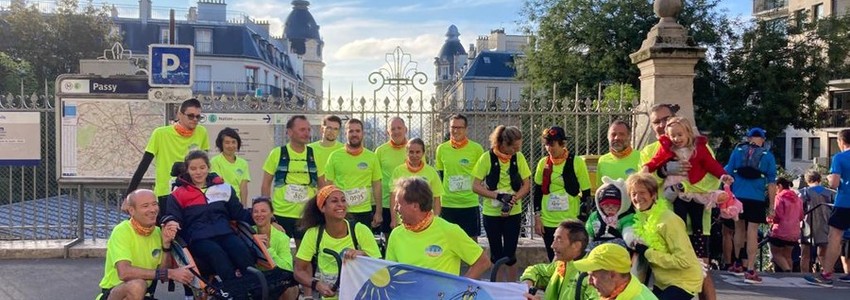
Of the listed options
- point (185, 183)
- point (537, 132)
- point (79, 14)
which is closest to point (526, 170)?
point (185, 183)

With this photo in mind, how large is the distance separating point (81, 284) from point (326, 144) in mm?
2803

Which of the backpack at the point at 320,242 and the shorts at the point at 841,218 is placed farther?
the shorts at the point at 841,218

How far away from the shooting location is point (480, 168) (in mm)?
6969

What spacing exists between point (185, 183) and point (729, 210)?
4248mm

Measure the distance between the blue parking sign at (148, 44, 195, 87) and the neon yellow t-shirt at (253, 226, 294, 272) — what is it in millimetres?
3268

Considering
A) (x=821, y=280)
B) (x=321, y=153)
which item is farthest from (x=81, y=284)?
(x=821, y=280)

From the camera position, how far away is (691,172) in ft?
20.7

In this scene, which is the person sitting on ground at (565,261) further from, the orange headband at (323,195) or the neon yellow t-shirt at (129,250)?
the neon yellow t-shirt at (129,250)

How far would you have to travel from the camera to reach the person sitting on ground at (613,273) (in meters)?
3.80

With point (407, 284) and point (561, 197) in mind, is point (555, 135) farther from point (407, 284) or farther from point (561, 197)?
point (407, 284)

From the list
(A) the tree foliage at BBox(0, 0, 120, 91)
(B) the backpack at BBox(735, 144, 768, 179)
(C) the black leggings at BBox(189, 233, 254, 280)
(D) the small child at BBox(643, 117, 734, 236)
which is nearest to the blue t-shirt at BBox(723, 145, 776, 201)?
(B) the backpack at BBox(735, 144, 768, 179)

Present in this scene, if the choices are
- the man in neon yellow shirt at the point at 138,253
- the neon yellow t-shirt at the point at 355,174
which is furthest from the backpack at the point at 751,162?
the man in neon yellow shirt at the point at 138,253

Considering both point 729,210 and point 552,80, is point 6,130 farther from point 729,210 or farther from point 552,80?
point 552,80

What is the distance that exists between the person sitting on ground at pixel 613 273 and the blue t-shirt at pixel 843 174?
4.98 metres
